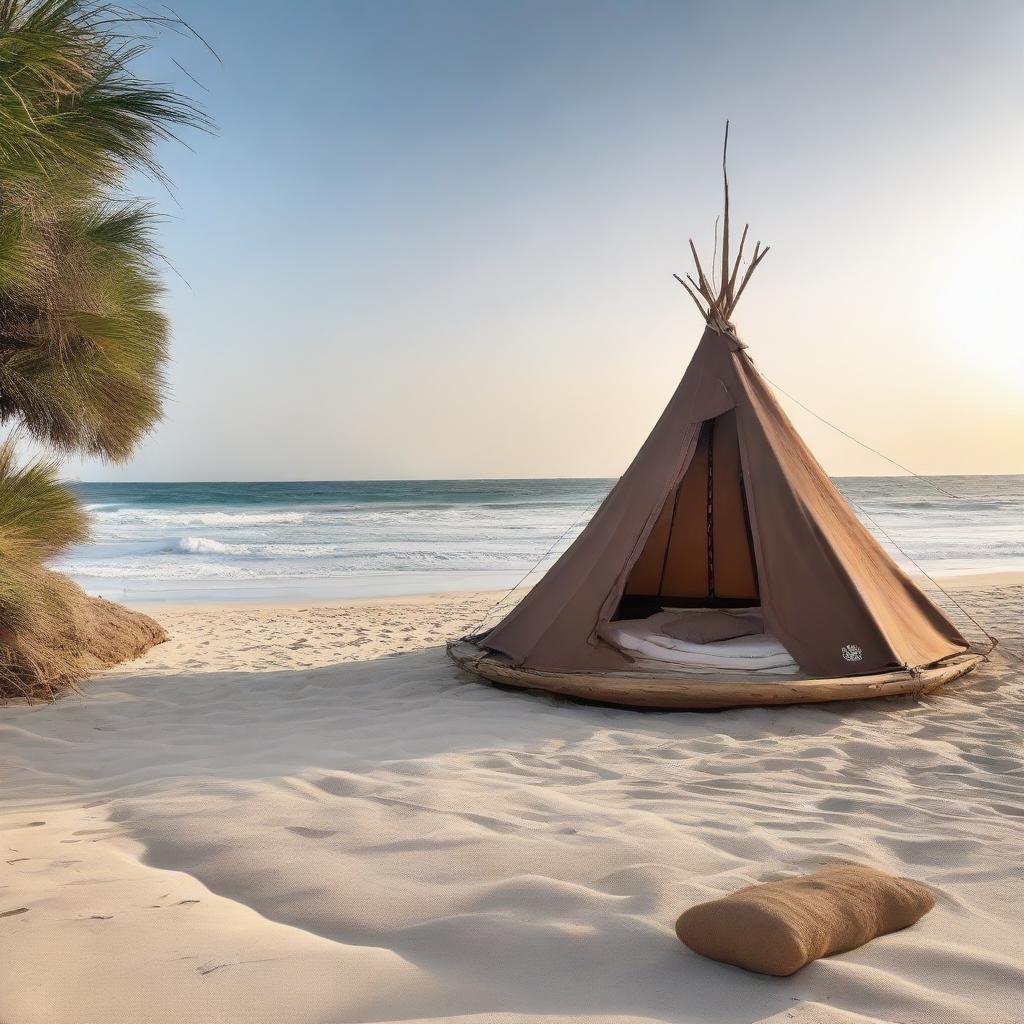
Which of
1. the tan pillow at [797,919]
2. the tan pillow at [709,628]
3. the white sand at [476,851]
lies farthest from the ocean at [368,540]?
the tan pillow at [797,919]

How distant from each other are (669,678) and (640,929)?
2.73 meters

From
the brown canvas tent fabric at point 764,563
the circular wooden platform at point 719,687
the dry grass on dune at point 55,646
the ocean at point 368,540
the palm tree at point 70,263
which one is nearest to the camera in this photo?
the palm tree at point 70,263

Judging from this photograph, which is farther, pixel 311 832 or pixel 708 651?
pixel 708 651

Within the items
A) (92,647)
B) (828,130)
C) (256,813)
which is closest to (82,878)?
(256,813)

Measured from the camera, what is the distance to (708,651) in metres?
5.35

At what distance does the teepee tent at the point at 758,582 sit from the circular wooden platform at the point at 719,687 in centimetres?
1

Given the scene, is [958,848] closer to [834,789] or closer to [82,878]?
[834,789]

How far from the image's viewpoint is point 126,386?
496 cm

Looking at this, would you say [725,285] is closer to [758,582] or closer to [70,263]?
[758,582]

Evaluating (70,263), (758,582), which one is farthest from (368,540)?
(70,263)

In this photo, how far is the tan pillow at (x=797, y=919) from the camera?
1628 millimetres

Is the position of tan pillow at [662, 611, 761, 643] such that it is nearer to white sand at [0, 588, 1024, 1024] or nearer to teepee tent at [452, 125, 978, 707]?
teepee tent at [452, 125, 978, 707]

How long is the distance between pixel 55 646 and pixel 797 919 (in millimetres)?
5221

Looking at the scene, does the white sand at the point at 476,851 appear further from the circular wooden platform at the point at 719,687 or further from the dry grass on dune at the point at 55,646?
the dry grass on dune at the point at 55,646
